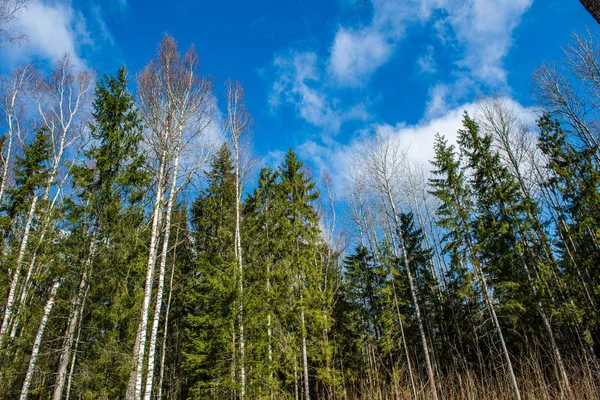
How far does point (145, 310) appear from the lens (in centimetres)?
661

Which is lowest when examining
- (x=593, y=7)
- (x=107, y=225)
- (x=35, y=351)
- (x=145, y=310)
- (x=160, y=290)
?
(x=35, y=351)

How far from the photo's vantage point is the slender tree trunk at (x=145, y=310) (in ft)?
20.5

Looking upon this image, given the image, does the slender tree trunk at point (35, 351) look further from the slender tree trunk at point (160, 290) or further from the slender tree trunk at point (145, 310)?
the slender tree trunk at point (160, 290)

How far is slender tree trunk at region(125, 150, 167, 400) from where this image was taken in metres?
6.25

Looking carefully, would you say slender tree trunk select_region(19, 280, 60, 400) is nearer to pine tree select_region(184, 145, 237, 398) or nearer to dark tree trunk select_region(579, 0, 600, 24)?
pine tree select_region(184, 145, 237, 398)

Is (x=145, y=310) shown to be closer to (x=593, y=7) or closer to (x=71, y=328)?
(x=71, y=328)

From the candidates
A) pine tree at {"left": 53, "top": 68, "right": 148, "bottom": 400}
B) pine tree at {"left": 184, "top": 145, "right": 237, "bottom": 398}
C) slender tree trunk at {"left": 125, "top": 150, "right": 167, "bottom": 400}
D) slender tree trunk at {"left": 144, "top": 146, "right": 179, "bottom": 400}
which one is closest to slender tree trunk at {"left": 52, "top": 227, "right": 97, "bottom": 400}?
pine tree at {"left": 53, "top": 68, "right": 148, "bottom": 400}

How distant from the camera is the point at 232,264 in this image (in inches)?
419

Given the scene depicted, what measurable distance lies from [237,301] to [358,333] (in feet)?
33.9

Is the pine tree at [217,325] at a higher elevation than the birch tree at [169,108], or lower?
lower

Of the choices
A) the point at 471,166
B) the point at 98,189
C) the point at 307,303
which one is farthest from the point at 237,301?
the point at 471,166

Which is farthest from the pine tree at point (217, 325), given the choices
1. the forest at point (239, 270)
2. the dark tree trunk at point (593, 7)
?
the dark tree trunk at point (593, 7)

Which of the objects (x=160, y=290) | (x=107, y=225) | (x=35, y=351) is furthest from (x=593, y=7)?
(x=35, y=351)

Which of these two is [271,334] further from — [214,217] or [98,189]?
[98,189]
